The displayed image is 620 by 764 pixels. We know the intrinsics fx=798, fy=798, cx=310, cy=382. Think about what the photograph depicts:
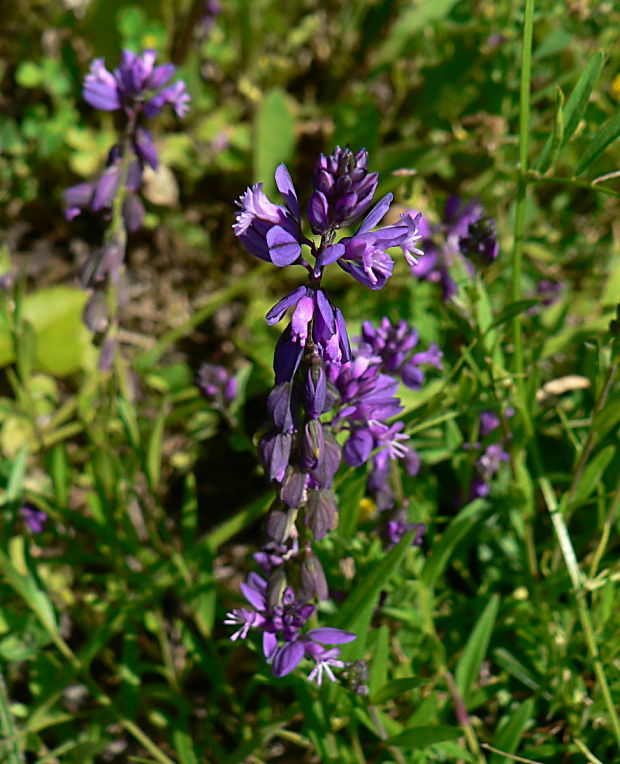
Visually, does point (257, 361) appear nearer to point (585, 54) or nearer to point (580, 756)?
point (580, 756)

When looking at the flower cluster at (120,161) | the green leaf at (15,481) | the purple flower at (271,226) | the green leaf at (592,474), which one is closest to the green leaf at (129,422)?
the flower cluster at (120,161)

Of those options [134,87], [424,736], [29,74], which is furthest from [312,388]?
[29,74]

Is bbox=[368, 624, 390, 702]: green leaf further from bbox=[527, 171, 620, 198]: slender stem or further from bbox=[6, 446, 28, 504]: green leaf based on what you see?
bbox=[6, 446, 28, 504]: green leaf

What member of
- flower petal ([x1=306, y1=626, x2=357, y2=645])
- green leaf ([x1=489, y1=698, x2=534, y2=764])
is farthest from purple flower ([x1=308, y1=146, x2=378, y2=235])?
green leaf ([x1=489, y1=698, x2=534, y2=764])

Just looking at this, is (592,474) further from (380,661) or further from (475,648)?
(380,661)

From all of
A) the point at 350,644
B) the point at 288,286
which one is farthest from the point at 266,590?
the point at 288,286

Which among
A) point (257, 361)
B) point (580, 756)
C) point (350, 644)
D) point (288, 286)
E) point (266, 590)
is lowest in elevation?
point (580, 756)
